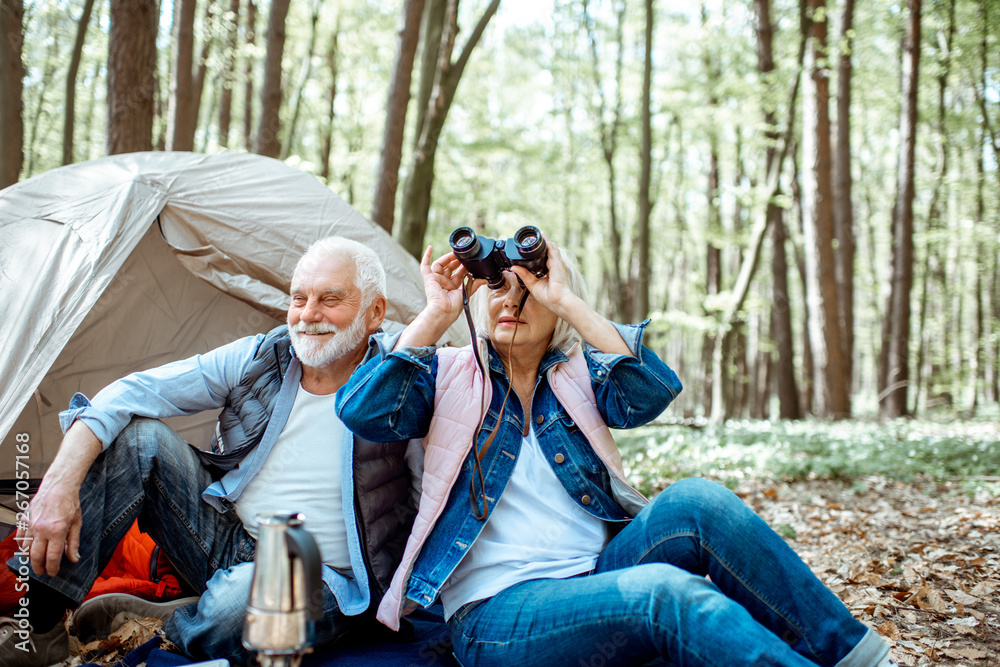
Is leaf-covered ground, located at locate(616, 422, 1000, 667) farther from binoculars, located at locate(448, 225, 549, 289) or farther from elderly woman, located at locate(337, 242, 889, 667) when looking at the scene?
binoculars, located at locate(448, 225, 549, 289)

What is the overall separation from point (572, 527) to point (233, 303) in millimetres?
2554

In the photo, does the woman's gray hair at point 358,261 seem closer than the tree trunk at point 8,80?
Yes

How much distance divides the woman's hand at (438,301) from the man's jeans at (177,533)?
82 centimetres

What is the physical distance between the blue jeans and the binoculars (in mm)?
777

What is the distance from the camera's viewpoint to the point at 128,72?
189 inches

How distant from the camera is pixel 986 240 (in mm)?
12281

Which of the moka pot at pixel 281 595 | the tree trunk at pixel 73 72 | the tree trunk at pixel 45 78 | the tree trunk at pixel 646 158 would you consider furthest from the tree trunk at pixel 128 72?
the tree trunk at pixel 45 78

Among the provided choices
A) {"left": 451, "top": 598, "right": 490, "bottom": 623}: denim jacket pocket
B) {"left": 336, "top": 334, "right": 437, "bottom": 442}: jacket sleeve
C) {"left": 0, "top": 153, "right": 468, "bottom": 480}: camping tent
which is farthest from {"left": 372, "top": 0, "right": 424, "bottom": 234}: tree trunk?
{"left": 451, "top": 598, "right": 490, "bottom": 623}: denim jacket pocket

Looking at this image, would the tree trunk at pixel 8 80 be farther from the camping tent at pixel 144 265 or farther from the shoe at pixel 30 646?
the shoe at pixel 30 646

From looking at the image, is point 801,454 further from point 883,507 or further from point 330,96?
point 330,96

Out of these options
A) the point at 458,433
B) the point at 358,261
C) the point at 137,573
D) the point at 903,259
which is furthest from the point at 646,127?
the point at 137,573

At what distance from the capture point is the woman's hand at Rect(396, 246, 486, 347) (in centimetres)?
203

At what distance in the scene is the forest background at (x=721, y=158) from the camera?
4.64 m

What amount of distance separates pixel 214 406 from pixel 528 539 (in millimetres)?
1174
